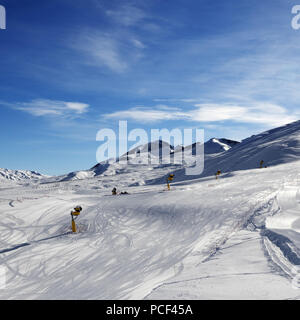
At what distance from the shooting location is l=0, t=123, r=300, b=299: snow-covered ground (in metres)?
6.51

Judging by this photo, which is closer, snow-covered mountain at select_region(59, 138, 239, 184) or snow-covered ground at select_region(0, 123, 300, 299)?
snow-covered ground at select_region(0, 123, 300, 299)

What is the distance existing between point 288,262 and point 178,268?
3232mm

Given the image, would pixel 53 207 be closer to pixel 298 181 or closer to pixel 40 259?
pixel 40 259

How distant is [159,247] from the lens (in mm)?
10805

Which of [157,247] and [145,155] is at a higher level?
[145,155]

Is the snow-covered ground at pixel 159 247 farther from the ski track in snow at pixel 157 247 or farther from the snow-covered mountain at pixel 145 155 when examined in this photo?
the snow-covered mountain at pixel 145 155

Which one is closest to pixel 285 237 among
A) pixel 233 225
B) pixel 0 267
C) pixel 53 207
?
pixel 233 225

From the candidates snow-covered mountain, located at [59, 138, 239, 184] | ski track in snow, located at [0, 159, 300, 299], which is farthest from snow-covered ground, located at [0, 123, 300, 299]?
snow-covered mountain, located at [59, 138, 239, 184]

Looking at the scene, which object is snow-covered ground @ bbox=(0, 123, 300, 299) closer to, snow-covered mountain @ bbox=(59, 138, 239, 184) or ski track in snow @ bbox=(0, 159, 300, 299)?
ski track in snow @ bbox=(0, 159, 300, 299)

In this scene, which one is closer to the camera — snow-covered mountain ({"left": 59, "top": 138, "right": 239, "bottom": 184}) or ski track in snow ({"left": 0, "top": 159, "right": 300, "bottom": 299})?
ski track in snow ({"left": 0, "top": 159, "right": 300, "bottom": 299})

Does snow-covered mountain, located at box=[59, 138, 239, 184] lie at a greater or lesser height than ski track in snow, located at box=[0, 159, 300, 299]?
greater

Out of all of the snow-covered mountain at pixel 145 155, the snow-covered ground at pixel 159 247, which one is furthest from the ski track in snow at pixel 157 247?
the snow-covered mountain at pixel 145 155

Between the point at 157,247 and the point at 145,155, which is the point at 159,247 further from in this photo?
the point at 145,155

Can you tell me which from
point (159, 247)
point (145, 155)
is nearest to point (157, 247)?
point (159, 247)
